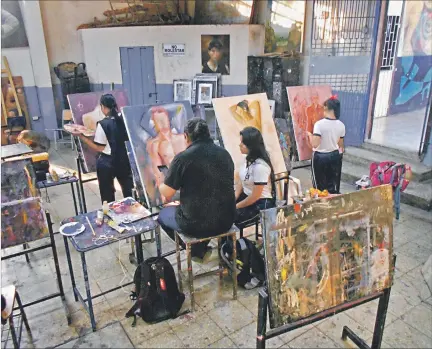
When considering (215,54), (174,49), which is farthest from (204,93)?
(174,49)

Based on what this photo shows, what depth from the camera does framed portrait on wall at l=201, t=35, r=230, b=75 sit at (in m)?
7.98

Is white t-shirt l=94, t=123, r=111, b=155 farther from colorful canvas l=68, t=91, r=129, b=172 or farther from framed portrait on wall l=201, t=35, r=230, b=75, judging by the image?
framed portrait on wall l=201, t=35, r=230, b=75

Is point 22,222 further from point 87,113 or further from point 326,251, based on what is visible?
point 87,113

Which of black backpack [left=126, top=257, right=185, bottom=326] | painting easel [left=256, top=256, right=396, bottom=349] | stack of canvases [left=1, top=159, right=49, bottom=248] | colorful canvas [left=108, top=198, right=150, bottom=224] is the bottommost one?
black backpack [left=126, top=257, right=185, bottom=326]

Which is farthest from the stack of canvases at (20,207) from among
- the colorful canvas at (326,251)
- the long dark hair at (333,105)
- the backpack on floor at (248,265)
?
the long dark hair at (333,105)

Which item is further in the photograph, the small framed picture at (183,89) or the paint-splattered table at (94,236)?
the small framed picture at (183,89)

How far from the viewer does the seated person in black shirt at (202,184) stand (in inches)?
114

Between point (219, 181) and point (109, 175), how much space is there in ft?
5.82

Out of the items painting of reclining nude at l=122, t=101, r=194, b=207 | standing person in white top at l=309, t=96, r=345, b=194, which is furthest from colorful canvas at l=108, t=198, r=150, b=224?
standing person in white top at l=309, t=96, r=345, b=194

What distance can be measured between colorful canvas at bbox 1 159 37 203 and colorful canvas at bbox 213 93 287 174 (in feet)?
6.18

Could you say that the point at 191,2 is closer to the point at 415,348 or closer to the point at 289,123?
the point at 289,123

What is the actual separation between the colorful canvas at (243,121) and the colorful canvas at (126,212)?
1.17m

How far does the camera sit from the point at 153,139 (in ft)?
12.3

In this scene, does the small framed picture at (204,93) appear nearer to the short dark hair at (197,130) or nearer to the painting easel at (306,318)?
the short dark hair at (197,130)
